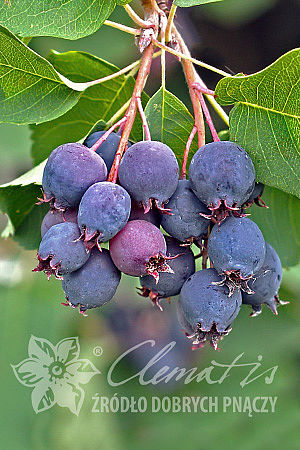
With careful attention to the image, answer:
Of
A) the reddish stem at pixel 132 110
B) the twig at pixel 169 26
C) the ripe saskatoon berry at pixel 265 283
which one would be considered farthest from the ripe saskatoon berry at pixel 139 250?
the twig at pixel 169 26

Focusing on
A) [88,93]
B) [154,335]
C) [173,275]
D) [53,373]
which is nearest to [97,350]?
[154,335]

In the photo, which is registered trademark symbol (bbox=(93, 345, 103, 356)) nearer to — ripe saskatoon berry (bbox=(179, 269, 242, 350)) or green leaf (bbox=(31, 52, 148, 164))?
green leaf (bbox=(31, 52, 148, 164))

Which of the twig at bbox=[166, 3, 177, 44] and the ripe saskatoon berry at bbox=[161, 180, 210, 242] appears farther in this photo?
the twig at bbox=[166, 3, 177, 44]

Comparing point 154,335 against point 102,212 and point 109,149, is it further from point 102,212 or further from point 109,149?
point 102,212

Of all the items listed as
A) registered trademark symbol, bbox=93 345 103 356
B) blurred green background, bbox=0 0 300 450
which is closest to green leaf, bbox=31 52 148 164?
blurred green background, bbox=0 0 300 450

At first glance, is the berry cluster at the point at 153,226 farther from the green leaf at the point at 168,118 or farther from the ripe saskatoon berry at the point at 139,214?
the green leaf at the point at 168,118

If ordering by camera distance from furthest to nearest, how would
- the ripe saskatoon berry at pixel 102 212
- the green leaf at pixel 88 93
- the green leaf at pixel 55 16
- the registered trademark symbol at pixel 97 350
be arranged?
the registered trademark symbol at pixel 97 350, the green leaf at pixel 88 93, the green leaf at pixel 55 16, the ripe saskatoon berry at pixel 102 212
